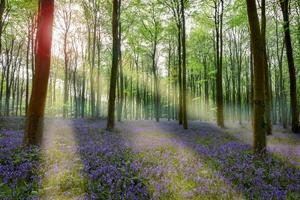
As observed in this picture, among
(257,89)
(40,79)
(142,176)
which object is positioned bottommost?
(142,176)

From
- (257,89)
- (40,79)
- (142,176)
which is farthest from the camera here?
(40,79)

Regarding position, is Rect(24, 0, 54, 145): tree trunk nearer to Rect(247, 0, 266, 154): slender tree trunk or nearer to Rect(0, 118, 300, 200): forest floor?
Rect(0, 118, 300, 200): forest floor

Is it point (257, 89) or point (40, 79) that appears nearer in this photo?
point (257, 89)

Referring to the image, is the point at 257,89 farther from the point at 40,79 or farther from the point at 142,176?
the point at 40,79

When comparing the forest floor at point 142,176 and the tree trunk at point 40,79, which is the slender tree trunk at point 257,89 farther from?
the tree trunk at point 40,79

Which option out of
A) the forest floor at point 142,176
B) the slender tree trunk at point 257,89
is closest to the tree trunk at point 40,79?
the forest floor at point 142,176

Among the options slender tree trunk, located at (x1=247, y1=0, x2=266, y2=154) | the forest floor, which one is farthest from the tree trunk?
slender tree trunk, located at (x1=247, y1=0, x2=266, y2=154)

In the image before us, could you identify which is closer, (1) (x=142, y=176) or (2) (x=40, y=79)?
(1) (x=142, y=176)

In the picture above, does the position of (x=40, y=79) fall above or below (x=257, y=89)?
above

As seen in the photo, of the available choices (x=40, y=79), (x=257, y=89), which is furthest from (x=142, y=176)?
(x=40, y=79)

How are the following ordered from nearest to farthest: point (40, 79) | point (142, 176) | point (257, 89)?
point (142, 176) < point (257, 89) < point (40, 79)

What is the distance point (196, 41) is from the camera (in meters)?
41.3

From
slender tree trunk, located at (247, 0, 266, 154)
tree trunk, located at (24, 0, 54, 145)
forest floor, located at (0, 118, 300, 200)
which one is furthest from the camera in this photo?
tree trunk, located at (24, 0, 54, 145)

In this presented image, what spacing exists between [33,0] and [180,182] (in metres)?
22.6
